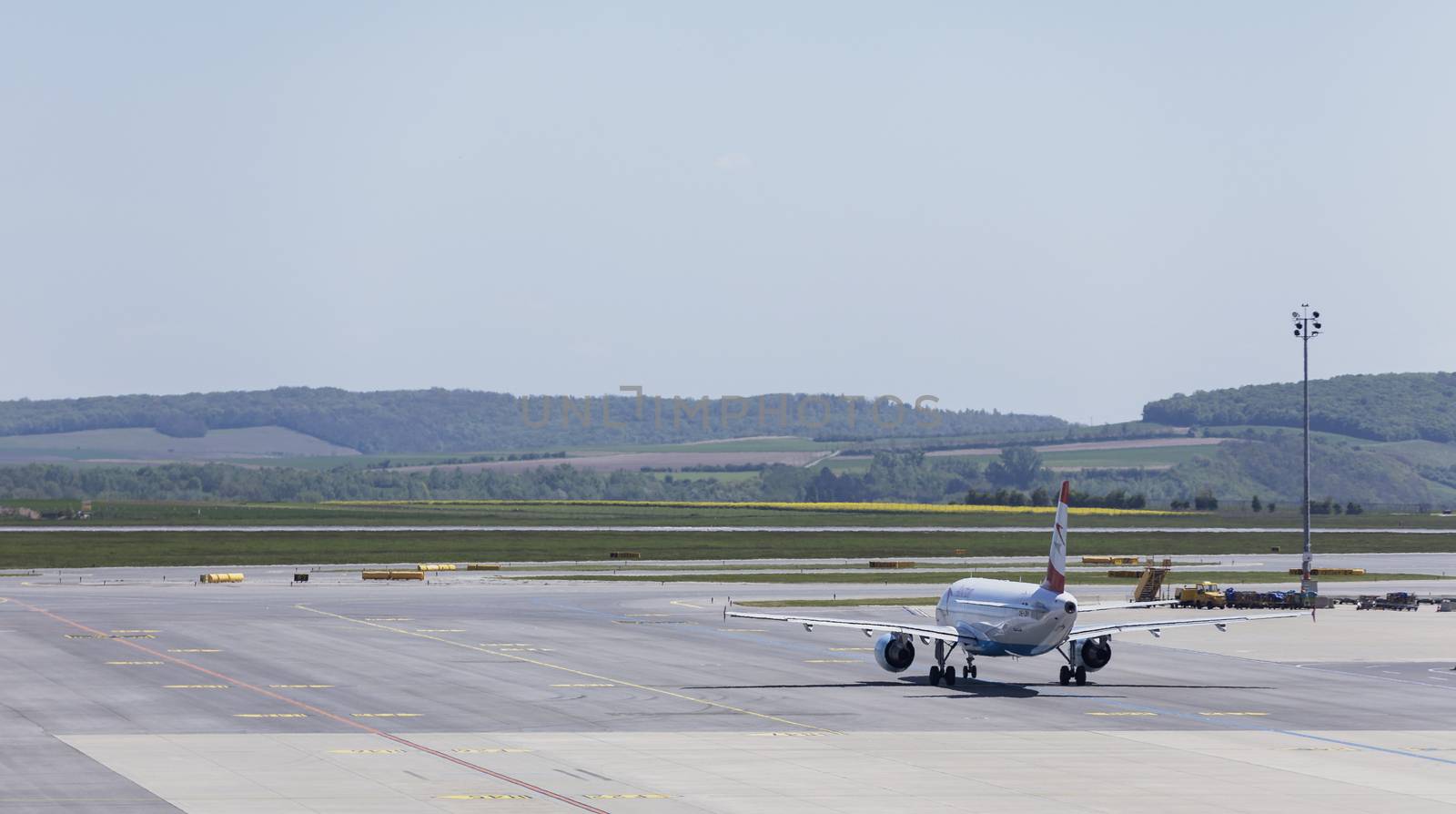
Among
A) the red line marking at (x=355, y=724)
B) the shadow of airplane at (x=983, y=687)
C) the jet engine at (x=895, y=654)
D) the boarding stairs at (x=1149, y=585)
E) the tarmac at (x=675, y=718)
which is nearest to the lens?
the red line marking at (x=355, y=724)

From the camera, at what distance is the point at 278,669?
60531 mm

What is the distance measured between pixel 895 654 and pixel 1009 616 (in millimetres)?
4728

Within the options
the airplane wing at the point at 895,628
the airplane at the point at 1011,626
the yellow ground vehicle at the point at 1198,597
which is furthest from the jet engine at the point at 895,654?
the yellow ground vehicle at the point at 1198,597

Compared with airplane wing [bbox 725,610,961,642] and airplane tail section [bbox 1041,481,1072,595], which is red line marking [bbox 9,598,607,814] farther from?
airplane tail section [bbox 1041,481,1072,595]

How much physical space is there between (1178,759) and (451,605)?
53.5 m

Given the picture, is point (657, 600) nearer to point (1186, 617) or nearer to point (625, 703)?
point (1186, 617)

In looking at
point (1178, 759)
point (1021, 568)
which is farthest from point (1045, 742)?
point (1021, 568)

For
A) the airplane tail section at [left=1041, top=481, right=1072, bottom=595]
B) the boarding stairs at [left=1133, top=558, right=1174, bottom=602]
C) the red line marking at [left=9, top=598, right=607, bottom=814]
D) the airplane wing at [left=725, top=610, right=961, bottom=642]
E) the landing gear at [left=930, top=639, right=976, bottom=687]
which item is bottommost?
the red line marking at [left=9, top=598, right=607, bottom=814]

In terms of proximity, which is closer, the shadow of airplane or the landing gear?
the shadow of airplane

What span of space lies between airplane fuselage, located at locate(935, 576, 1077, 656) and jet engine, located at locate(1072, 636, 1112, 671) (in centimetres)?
297

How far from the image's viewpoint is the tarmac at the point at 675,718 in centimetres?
3791

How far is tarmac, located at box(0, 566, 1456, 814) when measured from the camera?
37.9 m

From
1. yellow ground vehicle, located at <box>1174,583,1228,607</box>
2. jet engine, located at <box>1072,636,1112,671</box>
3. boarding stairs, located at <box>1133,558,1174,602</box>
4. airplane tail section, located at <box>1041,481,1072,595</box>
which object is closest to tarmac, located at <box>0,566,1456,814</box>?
jet engine, located at <box>1072,636,1112,671</box>

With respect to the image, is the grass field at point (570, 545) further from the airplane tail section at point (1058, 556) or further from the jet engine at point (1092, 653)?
the airplane tail section at point (1058, 556)
